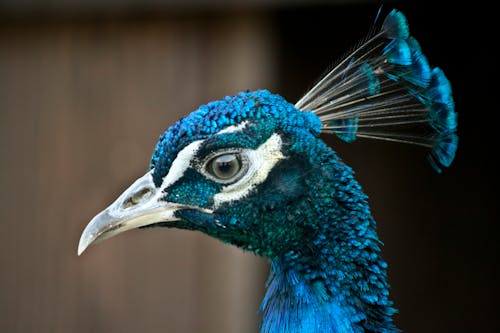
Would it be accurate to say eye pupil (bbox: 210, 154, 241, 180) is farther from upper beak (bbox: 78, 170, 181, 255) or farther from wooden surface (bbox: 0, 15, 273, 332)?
wooden surface (bbox: 0, 15, 273, 332)

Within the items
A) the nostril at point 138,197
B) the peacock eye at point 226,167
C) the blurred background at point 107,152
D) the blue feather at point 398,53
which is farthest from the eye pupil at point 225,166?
the blurred background at point 107,152

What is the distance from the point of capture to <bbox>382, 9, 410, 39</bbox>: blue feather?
3.21ft

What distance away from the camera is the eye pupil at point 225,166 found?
929 millimetres

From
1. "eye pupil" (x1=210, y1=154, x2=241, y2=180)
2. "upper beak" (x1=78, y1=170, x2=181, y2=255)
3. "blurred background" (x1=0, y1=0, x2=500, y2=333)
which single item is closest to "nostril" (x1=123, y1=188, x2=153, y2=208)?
"upper beak" (x1=78, y1=170, x2=181, y2=255)

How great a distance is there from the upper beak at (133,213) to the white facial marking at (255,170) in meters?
0.07

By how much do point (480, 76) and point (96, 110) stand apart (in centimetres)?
151

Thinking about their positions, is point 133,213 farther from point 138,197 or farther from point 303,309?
point 303,309

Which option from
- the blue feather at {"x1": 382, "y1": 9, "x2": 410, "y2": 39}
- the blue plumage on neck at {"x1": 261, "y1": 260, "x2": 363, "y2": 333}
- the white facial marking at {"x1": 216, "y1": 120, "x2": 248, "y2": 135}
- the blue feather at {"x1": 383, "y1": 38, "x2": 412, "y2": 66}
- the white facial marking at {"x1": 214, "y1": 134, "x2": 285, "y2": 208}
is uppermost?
the blue feather at {"x1": 382, "y1": 9, "x2": 410, "y2": 39}

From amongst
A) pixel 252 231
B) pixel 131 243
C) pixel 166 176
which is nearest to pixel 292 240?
pixel 252 231

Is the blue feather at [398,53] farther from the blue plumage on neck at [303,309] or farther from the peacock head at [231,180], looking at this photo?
the blue plumage on neck at [303,309]

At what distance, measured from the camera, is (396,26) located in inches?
38.7

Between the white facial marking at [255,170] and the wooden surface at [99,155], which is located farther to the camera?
the wooden surface at [99,155]

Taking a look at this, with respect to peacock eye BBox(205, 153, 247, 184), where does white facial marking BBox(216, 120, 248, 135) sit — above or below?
above

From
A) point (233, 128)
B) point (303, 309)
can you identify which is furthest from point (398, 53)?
point (303, 309)
